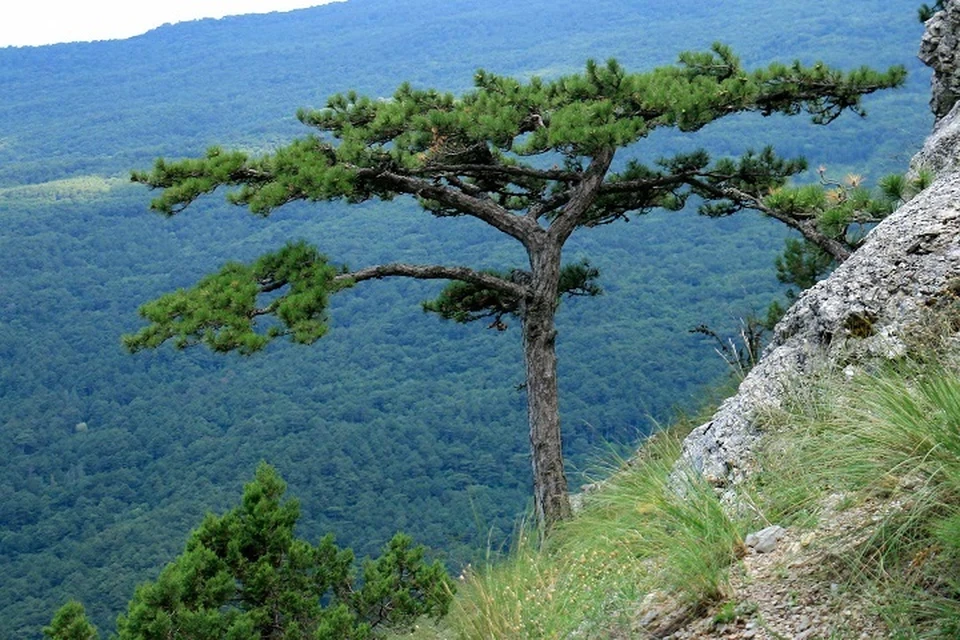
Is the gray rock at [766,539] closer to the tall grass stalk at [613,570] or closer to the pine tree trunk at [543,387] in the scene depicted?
the tall grass stalk at [613,570]

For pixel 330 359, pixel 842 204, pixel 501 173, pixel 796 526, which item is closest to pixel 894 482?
pixel 796 526

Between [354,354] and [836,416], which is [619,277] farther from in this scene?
[836,416]

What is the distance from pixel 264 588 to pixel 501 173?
4.57 m

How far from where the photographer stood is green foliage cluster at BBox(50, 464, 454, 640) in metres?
9.18

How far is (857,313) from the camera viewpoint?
3479 mm

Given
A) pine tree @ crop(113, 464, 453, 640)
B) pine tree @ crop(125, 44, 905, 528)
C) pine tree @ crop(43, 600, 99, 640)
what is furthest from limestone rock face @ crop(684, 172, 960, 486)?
pine tree @ crop(43, 600, 99, 640)

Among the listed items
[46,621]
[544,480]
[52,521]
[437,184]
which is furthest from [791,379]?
[52,521]

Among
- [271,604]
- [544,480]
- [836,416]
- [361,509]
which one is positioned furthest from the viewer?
[361,509]

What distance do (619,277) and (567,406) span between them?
42.8ft

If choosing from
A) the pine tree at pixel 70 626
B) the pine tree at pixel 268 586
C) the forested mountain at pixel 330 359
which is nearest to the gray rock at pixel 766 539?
the pine tree at pixel 268 586

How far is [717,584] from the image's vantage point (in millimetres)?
2424

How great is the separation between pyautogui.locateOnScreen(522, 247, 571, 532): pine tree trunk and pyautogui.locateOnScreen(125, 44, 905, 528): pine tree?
1 centimetres

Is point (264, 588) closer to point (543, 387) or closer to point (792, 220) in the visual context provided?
point (543, 387)

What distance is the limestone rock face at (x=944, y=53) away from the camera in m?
6.48
